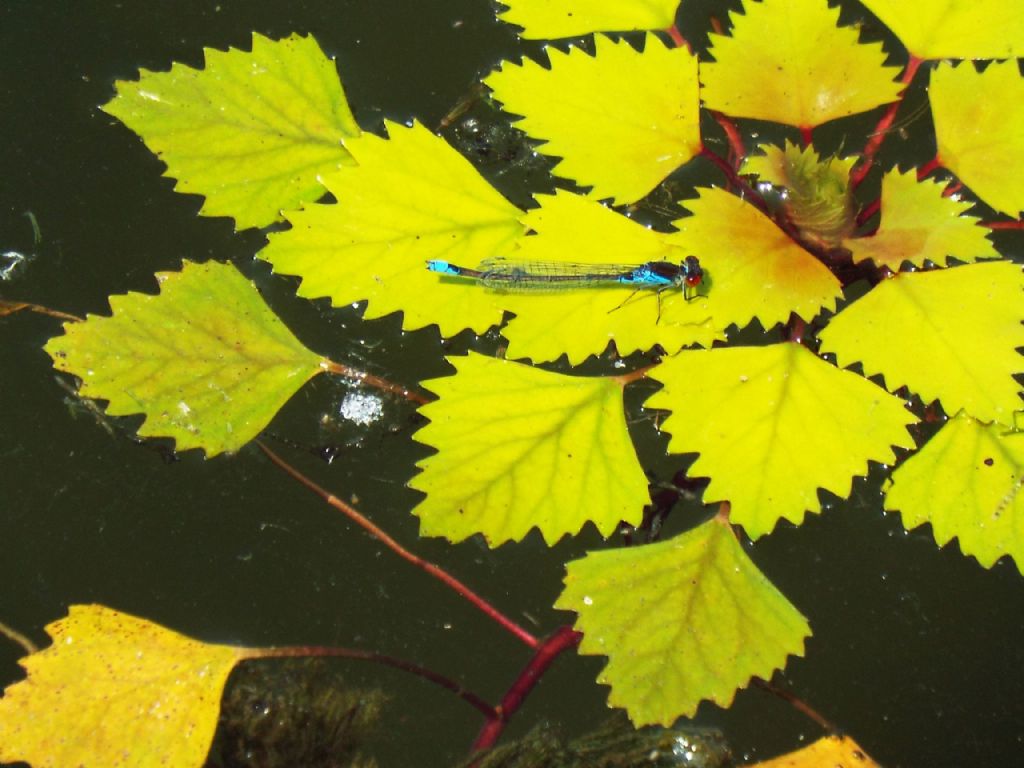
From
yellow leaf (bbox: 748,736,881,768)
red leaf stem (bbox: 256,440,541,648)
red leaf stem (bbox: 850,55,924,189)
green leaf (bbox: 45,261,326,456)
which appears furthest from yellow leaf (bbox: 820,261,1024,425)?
green leaf (bbox: 45,261,326,456)

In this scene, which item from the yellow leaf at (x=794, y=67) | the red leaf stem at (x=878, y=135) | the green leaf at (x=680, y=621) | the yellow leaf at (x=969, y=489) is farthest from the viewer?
the red leaf stem at (x=878, y=135)

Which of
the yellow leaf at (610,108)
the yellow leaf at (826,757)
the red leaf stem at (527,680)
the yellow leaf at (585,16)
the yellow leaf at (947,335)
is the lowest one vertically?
the yellow leaf at (826,757)

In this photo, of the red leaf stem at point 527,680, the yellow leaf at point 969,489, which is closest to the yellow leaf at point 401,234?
the red leaf stem at point 527,680

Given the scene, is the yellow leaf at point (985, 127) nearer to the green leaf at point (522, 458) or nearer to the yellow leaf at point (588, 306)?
the yellow leaf at point (588, 306)

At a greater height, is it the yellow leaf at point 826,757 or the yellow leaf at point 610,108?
the yellow leaf at point 610,108

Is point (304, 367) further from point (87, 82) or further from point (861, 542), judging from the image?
point (861, 542)

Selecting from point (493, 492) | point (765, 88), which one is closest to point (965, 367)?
point (765, 88)
